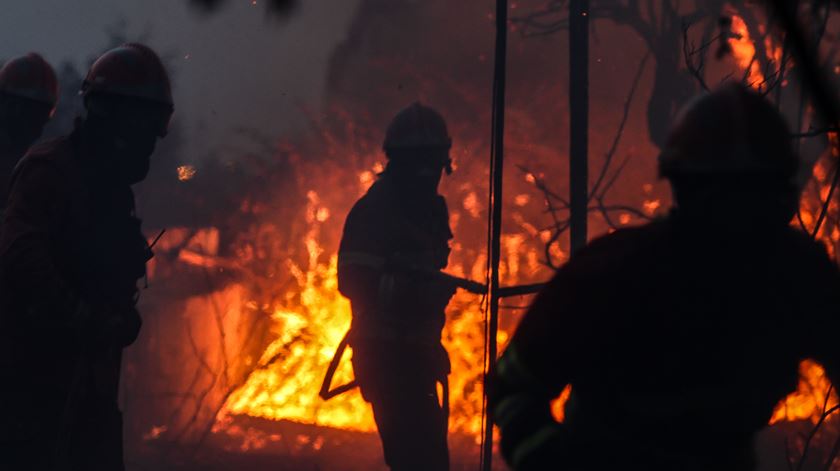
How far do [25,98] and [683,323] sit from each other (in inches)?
162

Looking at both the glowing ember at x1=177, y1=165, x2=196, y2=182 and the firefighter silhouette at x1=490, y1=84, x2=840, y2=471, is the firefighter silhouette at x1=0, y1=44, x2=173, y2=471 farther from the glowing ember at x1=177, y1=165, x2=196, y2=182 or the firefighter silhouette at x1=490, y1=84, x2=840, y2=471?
the glowing ember at x1=177, y1=165, x2=196, y2=182

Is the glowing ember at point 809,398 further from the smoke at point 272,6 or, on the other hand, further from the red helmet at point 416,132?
the smoke at point 272,6

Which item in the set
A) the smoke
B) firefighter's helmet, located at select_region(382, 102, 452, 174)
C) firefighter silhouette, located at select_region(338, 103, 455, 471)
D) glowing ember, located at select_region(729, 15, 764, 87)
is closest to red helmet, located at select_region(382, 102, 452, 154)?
firefighter's helmet, located at select_region(382, 102, 452, 174)

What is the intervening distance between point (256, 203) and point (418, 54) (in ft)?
8.45

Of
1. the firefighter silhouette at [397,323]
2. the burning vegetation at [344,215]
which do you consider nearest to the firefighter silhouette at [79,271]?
the firefighter silhouette at [397,323]

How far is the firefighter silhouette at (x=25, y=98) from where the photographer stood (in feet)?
17.3

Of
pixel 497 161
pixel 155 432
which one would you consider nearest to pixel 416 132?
pixel 497 161

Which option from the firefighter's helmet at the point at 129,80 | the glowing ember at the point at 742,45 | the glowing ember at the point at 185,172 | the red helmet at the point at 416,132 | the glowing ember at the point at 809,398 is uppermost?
the glowing ember at the point at 742,45

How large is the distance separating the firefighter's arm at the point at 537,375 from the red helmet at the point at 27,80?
3.83m

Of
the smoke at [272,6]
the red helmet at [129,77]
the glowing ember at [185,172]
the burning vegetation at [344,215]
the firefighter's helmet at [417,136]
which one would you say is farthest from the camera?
the glowing ember at [185,172]

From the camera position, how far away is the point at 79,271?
360cm

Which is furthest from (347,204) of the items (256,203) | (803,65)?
(803,65)

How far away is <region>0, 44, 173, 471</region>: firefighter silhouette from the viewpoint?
341 cm

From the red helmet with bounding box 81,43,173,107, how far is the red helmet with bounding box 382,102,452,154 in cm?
206
